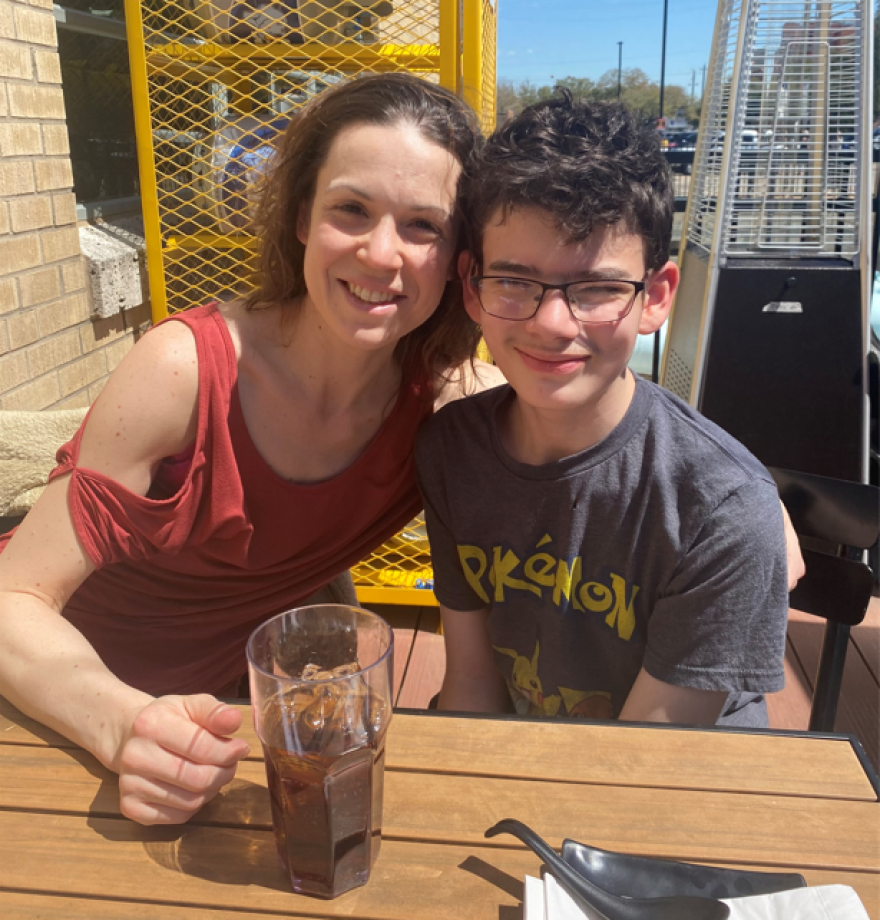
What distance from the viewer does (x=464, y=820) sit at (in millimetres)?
862

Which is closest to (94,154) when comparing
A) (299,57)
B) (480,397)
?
(299,57)

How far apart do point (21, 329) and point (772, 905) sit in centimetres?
314

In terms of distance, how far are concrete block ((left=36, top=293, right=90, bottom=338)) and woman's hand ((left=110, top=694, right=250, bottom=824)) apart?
2801mm

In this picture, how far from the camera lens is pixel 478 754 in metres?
0.96

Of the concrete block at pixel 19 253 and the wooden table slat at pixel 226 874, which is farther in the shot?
the concrete block at pixel 19 253

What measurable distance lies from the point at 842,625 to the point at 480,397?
0.71 metres

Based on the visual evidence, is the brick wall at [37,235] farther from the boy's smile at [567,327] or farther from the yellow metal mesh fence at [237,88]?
the boy's smile at [567,327]

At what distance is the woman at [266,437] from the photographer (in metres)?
1.27

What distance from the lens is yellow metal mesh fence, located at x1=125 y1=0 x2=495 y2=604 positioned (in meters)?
2.61

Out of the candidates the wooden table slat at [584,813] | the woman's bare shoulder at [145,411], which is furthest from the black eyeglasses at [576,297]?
the wooden table slat at [584,813]

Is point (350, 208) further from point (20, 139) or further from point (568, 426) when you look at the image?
point (20, 139)

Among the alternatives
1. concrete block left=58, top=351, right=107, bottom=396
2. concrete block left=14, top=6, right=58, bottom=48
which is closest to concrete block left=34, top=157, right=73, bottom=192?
concrete block left=14, top=6, right=58, bottom=48

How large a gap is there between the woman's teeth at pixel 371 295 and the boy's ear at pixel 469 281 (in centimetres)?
12

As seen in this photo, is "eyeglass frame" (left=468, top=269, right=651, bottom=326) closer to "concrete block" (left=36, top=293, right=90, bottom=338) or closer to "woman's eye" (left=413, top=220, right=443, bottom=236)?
"woman's eye" (left=413, top=220, right=443, bottom=236)
